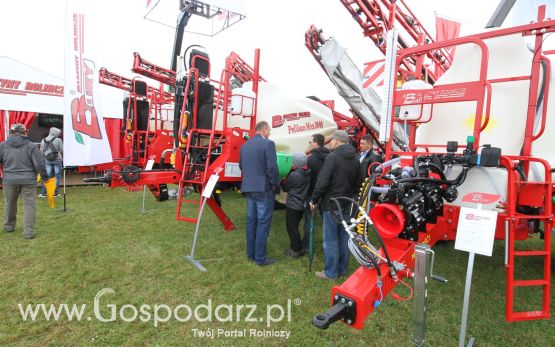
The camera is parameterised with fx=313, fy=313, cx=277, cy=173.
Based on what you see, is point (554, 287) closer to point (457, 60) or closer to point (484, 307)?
point (484, 307)

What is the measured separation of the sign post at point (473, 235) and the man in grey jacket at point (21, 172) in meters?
5.39

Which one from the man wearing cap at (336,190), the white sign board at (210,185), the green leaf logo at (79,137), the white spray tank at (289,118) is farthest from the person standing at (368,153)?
the green leaf logo at (79,137)

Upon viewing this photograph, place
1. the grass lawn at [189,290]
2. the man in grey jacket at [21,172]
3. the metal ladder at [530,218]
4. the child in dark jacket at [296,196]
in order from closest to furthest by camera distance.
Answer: the metal ladder at [530,218]
the grass lawn at [189,290]
the child in dark jacket at [296,196]
the man in grey jacket at [21,172]

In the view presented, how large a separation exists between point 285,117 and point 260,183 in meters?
1.87

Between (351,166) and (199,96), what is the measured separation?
8.16ft

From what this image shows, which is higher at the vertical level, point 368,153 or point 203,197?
point 368,153

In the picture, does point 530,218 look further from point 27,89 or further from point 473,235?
point 27,89

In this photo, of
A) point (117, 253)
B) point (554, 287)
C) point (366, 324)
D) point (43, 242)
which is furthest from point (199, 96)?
point (554, 287)

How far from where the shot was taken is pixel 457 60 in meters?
3.39

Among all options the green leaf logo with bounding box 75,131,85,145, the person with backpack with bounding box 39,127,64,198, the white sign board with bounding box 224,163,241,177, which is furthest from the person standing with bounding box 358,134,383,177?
the person with backpack with bounding box 39,127,64,198

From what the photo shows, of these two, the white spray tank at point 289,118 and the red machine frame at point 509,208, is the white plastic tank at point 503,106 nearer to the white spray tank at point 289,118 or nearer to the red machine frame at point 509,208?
the red machine frame at point 509,208

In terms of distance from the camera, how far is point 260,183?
3.79 m

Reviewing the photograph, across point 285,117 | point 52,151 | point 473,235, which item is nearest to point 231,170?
point 285,117

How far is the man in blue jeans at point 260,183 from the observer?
380 cm
